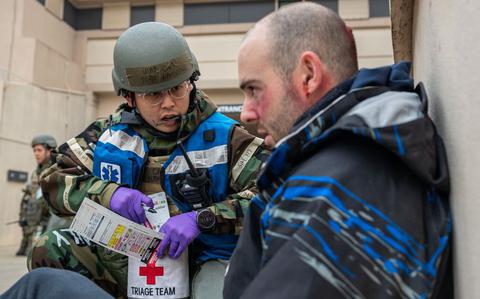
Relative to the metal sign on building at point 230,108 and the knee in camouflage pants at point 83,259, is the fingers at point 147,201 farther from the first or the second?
the metal sign on building at point 230,108

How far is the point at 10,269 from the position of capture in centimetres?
599

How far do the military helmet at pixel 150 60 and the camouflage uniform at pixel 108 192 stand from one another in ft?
0.53

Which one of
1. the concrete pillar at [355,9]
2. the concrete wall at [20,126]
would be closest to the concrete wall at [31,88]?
the concrete wall at [20,126]

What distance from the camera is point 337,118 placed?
3.05 feet

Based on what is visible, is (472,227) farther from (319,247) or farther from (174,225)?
(174,225)

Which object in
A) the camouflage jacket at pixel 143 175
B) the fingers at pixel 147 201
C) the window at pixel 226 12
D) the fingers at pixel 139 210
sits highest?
the window at pixel 226 12

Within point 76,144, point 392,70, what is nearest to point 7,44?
point 76,144

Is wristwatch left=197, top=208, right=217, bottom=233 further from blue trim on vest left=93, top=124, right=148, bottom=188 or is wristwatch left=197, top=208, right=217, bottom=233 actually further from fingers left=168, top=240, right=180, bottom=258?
blue trim on vest left=93, top=124, right=148, bottom=188

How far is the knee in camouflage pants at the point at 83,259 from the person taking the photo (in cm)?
204

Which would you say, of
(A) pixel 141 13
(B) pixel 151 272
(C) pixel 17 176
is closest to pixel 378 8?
(A) pixel 141 13

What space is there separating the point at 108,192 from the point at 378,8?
11048 millimetres

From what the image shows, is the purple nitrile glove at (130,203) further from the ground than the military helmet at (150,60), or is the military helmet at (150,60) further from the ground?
the military helmet at (150,60)

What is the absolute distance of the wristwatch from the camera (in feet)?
6.27

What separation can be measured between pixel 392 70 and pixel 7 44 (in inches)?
449
